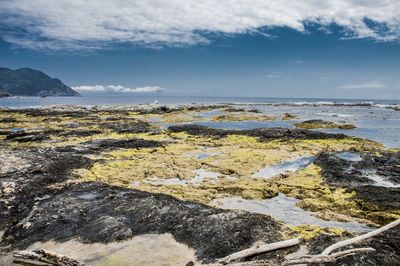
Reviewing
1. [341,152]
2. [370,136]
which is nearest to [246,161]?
[341,152]

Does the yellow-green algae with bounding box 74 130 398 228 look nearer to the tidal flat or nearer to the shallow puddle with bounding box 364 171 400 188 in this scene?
the tidal flat

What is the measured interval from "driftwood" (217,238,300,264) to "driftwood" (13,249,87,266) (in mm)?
4142

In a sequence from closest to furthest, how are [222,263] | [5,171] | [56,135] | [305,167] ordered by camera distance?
[222,263] < [5,171] < [305,167] < [56,135]

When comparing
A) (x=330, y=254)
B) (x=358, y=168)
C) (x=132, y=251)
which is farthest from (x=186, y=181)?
(x=330, y=254)

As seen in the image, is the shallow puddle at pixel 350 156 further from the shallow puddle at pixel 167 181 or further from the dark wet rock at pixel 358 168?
the shallow puddle at pixel 167 181

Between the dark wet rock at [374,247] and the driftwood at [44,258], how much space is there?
7021 millimetres

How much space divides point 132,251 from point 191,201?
5.10 m

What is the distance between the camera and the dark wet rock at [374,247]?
10.2 meters

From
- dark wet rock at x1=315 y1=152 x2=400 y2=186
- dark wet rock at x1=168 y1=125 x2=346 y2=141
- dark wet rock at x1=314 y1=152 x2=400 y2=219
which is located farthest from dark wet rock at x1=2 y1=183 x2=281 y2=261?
dark wet rock at x1=168 y1=125 x2=346 y2=141

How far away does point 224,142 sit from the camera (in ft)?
113

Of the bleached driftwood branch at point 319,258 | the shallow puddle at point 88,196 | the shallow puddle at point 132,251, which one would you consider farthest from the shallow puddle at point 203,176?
the bleached driftwood branch at point 319,258

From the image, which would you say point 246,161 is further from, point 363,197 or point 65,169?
point 65,169

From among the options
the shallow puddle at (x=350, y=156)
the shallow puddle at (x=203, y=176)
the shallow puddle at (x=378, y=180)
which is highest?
the shallow puddle at (x=350, y=156)

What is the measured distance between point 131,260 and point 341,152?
2120cm
